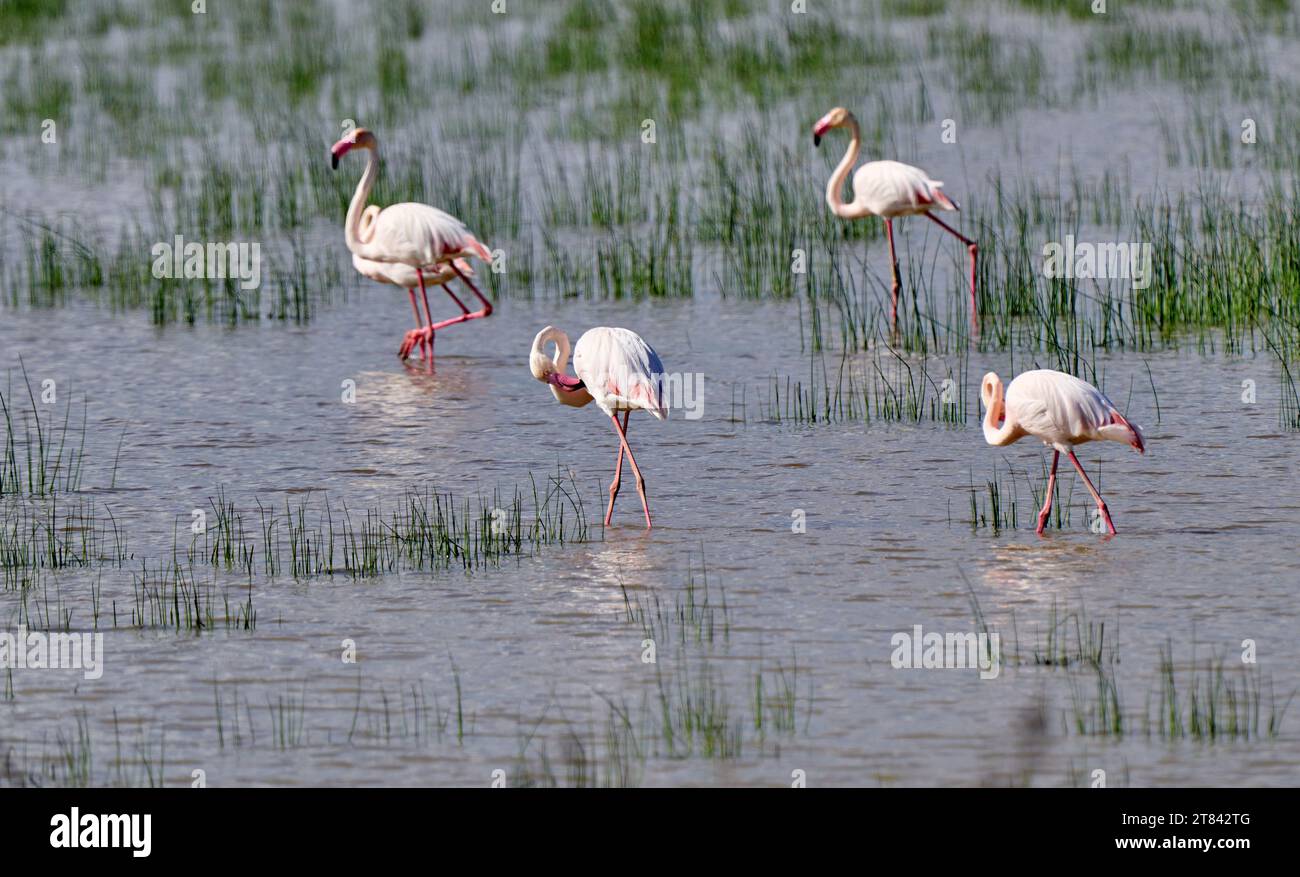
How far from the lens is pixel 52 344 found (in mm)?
15031

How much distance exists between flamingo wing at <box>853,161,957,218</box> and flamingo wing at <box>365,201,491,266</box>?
278 centimetres

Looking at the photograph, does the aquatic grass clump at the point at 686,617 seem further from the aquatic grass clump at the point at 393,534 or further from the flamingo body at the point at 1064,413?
the flamingo body at the point at 1064,413

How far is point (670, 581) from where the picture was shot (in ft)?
29.2

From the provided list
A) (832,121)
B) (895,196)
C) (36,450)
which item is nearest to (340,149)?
(832,121)

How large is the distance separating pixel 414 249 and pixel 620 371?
480 cm

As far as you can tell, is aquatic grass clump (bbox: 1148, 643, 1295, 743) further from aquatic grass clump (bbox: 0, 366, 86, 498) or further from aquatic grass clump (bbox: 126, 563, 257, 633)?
aquatic grass clump (bbox: 0, 366, 86, 498)

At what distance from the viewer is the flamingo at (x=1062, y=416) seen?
9391 millimetres

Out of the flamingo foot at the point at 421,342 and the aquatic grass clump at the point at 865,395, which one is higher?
the flamingo foot at the point at 421,342

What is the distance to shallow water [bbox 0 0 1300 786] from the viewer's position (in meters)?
6.90

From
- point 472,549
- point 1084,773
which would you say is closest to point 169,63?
point 472,549

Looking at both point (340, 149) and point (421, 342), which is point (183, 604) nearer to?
point (421, 342)

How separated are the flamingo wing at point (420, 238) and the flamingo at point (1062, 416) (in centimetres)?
551

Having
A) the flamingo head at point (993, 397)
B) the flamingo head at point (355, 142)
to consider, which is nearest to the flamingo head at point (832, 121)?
the flamingo head at point (355, 142)

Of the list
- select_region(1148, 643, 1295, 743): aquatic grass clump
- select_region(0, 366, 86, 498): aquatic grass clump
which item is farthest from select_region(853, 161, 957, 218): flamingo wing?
select_region(1148, 643, 1295, 743): aquatic grass clump
